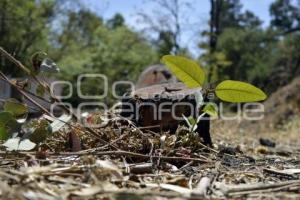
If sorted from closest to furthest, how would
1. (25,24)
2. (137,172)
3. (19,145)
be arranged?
(137,172), (19,145), (25,24)

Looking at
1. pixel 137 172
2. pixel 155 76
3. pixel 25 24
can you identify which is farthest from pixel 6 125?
pixel 25 24

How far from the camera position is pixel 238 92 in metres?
1.67

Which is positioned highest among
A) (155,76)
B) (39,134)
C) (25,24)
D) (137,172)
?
(25,24)

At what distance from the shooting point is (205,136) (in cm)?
246

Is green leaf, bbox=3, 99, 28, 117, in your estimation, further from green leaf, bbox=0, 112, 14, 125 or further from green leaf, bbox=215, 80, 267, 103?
green leaf, bbox=215, 80, 267, 103

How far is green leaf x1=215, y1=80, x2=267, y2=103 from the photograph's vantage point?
164 centimetres

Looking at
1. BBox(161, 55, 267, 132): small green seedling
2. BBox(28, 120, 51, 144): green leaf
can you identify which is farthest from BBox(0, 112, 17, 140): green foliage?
BBox(161, 55, 267, 132): small green seedling

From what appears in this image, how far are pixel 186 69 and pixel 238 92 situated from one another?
191mm

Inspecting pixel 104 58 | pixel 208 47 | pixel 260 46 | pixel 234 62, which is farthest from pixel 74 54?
pixel 260 46

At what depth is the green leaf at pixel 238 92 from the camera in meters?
1.64

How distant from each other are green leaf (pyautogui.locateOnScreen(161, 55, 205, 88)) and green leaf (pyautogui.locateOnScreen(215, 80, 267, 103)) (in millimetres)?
77

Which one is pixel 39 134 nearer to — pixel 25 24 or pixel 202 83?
pixel 202 83

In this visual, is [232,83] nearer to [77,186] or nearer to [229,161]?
[229,161]

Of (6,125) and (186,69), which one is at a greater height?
(186,69)
